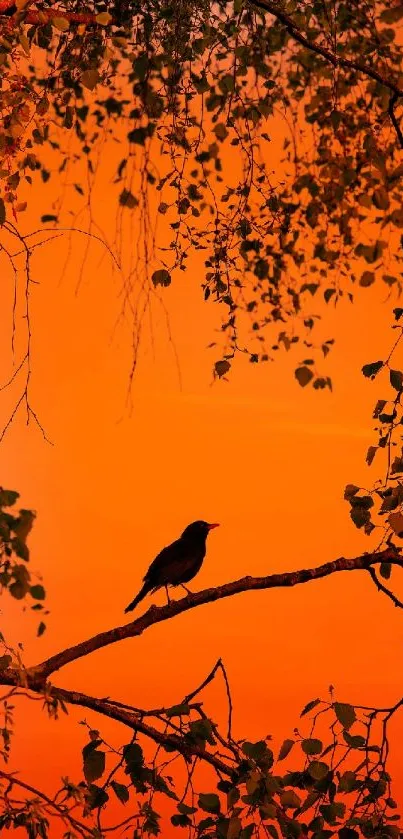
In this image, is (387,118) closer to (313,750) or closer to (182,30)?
(182,30)

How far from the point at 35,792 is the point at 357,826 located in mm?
A: 764

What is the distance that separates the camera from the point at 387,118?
132 inches

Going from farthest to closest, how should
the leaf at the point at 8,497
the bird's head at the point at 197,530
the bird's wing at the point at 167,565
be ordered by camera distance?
the bird's head at the point at 197,530 → the bird's wing at the point at 167,565 → the leaf at the point at 8,497

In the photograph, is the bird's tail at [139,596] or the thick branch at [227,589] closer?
the thick branch at [227,589]

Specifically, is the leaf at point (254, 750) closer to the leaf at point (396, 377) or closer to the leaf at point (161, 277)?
the leaf at point (396, 377)

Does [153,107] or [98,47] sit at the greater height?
[98,47]

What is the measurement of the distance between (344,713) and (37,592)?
3.18ft

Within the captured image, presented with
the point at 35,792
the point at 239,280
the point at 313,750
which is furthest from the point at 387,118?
the point at 35,792

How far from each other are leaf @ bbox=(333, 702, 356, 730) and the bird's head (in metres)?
1.53

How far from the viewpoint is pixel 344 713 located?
270cm

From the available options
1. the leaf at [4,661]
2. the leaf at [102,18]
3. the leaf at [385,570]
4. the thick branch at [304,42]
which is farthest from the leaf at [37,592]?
the thick branch at [304,42]

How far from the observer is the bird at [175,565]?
4.00m

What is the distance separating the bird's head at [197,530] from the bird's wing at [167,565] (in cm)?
13

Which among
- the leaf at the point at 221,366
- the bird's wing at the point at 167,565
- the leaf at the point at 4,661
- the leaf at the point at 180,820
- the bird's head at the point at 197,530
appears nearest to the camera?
the leaf at the point at 4,661
